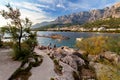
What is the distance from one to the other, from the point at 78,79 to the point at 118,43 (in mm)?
16557

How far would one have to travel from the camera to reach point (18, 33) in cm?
3606

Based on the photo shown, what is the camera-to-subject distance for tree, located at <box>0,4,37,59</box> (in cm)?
3509

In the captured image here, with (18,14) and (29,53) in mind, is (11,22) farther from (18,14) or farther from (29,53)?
(29,53)

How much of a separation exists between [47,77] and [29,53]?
1043 cm

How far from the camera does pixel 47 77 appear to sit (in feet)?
88.8

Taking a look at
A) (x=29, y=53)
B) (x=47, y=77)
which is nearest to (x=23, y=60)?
(x=29, y=53)

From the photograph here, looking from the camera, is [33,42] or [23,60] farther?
[33,42]

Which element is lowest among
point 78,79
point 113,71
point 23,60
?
point 78,79

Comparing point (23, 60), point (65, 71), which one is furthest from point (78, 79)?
point (23, 60)

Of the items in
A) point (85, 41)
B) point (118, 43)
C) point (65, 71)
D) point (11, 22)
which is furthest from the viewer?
point (85, 41)

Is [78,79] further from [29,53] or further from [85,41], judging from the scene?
[85,41]

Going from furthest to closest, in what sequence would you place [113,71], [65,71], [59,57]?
[59,57], [65,71], [113,71]

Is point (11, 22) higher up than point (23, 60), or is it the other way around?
point (11, 22)

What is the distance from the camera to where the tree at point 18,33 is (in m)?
35.1
